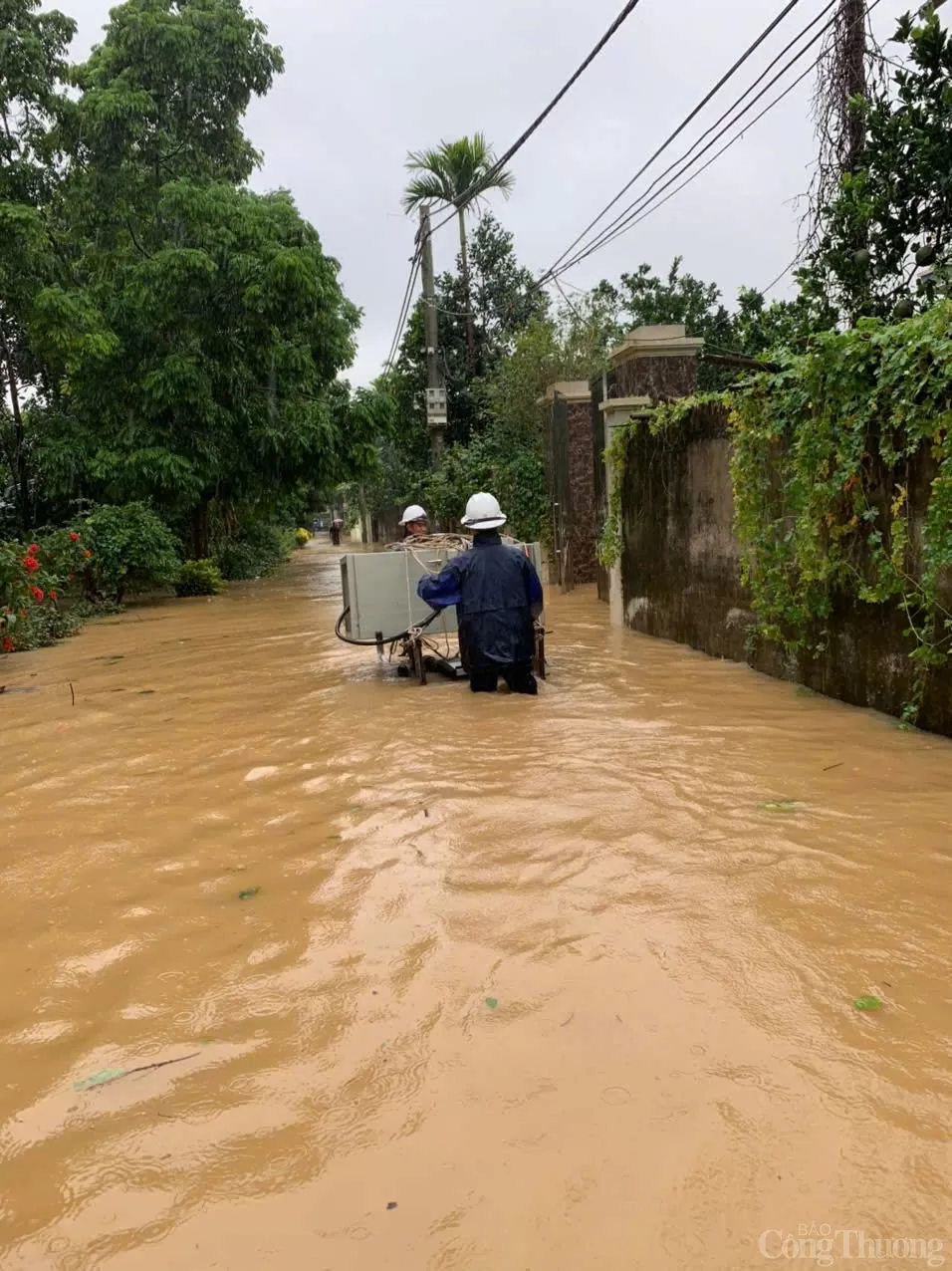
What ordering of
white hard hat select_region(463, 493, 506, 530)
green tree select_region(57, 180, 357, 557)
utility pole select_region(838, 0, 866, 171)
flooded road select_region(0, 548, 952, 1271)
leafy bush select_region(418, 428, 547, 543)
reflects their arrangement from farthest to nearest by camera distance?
green tree select_region(57, 180, 357, 557)
leafy bush select_region(418, 428, 547, 543)
utility pole select_region(838, 0, 866, 171)
white hard hat select_region(463, 493, 506, 530)
flooded road select_region(0, 548, 952, 1271)

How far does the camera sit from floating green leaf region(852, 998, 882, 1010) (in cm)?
252

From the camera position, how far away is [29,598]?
10.8 m

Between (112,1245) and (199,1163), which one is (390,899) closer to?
(199,1163)

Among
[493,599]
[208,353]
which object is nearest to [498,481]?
[208,353]

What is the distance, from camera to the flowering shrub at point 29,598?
10352 mm

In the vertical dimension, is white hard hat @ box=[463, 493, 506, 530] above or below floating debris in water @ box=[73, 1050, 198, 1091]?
above

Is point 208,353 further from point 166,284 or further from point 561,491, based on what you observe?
point 561,491

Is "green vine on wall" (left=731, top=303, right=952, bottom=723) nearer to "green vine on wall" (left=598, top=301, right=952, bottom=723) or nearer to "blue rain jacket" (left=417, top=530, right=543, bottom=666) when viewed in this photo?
"green vine on wall" (left=598, top=301, right=952, bottom=723)

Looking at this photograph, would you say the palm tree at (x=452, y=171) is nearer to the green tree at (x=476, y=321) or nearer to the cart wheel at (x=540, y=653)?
the green tree at (x=476, y=321)

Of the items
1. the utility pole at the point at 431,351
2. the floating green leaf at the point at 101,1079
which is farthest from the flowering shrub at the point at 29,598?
the floating green leaf at the point at 101,1079

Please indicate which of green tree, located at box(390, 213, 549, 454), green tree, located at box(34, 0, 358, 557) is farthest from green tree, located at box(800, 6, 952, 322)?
green tree, located at box(390, 213, 549, 454)

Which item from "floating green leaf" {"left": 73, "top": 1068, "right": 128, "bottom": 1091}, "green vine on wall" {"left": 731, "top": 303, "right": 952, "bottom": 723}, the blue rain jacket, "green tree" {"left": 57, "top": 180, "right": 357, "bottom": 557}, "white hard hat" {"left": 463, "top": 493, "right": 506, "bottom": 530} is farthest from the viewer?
"green tree" {"left": 57, "top": 180, "right": 357, "bottom": 557}

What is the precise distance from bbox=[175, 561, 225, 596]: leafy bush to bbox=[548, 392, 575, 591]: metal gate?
23.7 ft

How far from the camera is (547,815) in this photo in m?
4.14
